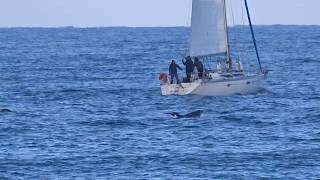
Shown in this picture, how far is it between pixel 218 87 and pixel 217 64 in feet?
10.2

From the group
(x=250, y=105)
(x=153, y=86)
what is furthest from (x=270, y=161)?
(x=153, y=86)

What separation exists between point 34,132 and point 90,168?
8941 mm

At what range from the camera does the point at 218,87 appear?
58.7 m

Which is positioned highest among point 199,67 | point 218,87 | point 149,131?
point 199,67

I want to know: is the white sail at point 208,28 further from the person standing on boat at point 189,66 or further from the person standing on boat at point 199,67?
the person standing on boat at point 189,66

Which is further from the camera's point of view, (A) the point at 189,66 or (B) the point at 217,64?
(B) the point at 217,64

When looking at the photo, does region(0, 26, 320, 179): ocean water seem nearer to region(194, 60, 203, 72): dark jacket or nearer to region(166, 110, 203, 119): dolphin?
region(166, 110, 203, 119): dolphin

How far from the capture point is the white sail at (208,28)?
61.8 meters

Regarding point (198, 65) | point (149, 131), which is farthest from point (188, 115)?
point (198, 65)

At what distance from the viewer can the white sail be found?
61812mm

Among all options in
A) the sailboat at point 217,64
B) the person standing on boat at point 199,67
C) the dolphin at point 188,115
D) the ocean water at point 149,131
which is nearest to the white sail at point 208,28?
the sailboat at point 217,64

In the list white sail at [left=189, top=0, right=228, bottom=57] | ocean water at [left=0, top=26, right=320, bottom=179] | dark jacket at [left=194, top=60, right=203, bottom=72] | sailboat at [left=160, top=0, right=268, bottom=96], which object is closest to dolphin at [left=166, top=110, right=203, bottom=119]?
ocean water at [left=0, top=26, right=320, bottom=179]

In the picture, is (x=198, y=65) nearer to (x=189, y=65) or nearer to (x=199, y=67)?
(x=199, y=67)

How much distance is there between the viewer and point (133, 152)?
130 ft
